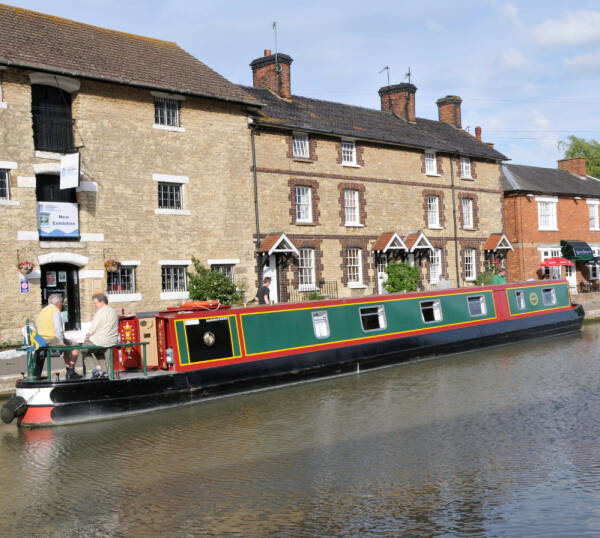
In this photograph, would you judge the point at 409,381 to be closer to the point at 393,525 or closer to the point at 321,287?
the point at 393,525

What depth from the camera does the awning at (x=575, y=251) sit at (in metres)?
36.4

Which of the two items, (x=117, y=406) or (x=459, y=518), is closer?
(x=459, y=518)

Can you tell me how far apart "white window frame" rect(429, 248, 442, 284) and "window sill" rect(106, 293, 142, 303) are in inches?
557

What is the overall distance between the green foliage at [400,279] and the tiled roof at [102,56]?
869 centimetres

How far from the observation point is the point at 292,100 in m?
28.8

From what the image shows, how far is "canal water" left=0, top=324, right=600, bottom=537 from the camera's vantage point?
256 inches

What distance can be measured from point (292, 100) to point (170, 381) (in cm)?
1867

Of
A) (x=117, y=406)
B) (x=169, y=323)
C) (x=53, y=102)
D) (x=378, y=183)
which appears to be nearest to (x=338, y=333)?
(x=169, y=323)

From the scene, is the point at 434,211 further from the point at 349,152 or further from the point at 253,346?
the point at 253,346

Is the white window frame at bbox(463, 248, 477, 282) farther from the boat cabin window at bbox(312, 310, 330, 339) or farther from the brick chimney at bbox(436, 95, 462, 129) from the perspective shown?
the boat cabin window at bbox(312, 310, 330, 339)

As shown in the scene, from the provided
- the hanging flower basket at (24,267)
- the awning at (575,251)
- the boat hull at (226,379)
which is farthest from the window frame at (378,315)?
the awning at (575,251)

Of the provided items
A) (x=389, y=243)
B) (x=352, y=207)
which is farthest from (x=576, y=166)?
A: (x=352, y=207)

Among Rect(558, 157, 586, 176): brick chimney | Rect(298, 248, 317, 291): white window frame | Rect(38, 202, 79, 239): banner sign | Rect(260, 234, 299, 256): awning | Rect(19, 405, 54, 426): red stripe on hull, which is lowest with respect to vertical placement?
Rect(19, 405, 54, 426): red stripe on hull

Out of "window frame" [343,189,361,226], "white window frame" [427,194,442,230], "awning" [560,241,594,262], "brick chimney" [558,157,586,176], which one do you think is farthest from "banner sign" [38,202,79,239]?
"brick chimney" [558,157,586,176]
